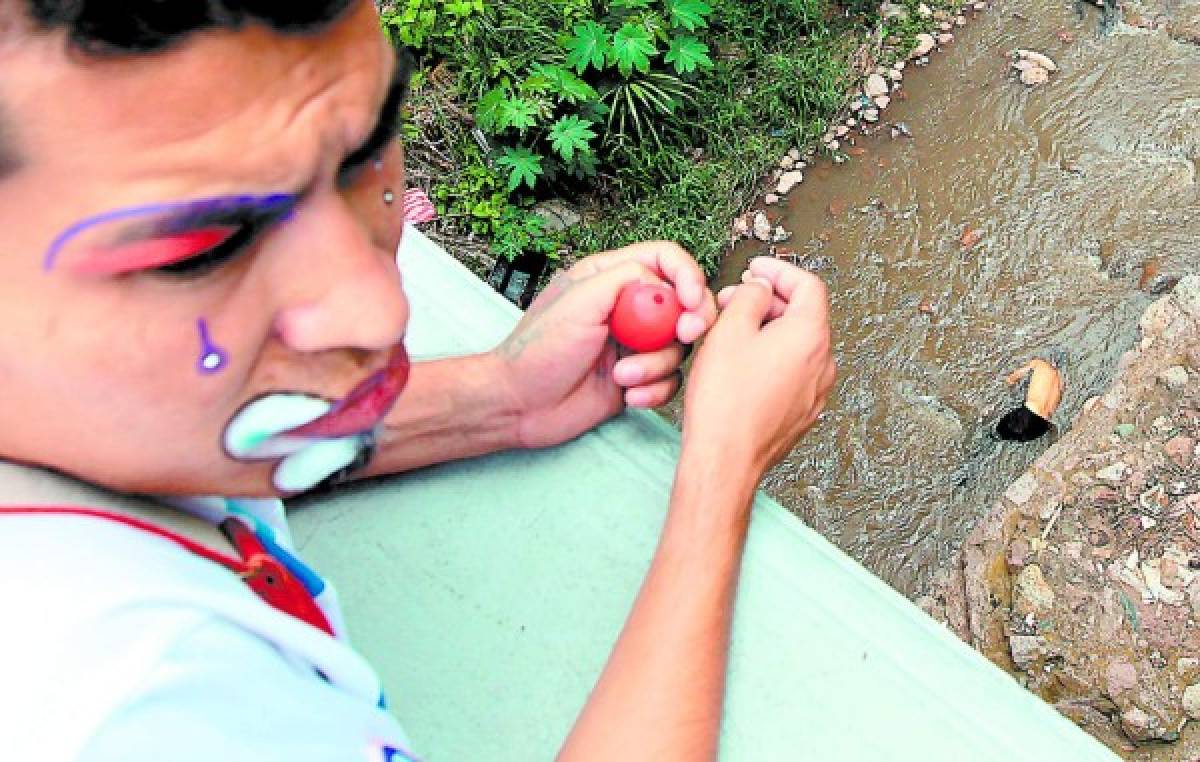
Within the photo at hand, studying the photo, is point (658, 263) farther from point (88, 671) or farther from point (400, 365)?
point (88, 671)

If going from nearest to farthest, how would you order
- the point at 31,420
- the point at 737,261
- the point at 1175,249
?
the point at 31,420 → the point at 1175,249 → the point at 737,261

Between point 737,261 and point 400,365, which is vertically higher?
point 400,365

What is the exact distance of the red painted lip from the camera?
0.95m

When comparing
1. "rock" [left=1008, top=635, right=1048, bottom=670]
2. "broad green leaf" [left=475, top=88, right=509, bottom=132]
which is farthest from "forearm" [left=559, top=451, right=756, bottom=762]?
"broad green leaf" [left=475, top=88, right=509, bottom=132]

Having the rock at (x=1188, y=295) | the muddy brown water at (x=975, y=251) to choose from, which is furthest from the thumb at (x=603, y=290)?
the rock at (x=1188, y=295)

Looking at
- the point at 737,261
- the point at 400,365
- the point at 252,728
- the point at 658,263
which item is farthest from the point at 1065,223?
the point at 252,728

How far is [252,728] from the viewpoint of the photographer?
0.79 m

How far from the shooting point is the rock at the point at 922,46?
3.44m

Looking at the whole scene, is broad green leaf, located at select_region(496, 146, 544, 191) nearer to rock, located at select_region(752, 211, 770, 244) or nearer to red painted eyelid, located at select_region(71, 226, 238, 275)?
rock, located at select_region(752, 211, 770, 244)

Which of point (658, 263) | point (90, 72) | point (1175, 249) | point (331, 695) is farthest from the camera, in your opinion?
point (1175, 249)

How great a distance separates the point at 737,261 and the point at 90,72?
101 inches

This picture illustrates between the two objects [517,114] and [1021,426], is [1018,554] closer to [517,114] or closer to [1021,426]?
[1021,426]

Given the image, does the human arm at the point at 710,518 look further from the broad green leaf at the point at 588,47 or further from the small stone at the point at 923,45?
the small stone at the point at 923,45

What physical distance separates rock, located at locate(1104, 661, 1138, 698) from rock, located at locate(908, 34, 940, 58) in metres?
2.06
